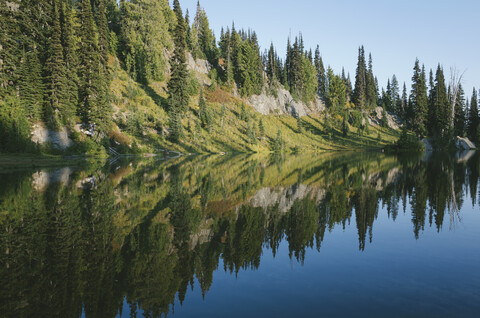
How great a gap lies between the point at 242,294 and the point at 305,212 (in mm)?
7368

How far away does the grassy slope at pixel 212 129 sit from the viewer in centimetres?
5683

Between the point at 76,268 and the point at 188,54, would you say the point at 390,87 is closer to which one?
the point at 188,54

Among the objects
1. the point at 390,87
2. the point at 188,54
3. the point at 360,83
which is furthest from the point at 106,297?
the point at 390,87

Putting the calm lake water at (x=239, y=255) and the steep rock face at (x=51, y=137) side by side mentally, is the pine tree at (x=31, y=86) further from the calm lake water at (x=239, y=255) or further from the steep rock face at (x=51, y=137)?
the calm lake water at (x=239, y=255)

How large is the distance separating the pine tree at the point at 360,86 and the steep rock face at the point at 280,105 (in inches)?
546

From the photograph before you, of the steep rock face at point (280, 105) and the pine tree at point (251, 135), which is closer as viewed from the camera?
the pine tree at point (251, 135)

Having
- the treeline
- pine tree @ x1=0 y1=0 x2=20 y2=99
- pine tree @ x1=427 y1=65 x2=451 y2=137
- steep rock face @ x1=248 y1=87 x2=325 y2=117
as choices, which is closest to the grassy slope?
steep rock face @ x1=248 y1=87 x2=325 y2=117

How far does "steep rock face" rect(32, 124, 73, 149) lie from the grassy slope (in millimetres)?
9286

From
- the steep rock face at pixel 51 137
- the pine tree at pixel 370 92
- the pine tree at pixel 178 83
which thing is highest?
the pine tree at pixel 370 92

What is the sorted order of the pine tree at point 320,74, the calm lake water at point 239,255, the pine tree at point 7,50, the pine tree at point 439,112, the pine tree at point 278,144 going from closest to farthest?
the calm lake water at point 239,255
the pine tree at point 7,50
the pine tree at point 278,144
the pine tree at point 439,112
the pine tree at point 320,74

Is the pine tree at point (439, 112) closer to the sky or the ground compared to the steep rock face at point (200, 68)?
closer to the ground

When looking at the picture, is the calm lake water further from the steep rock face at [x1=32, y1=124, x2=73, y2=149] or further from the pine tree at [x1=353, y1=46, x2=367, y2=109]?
the pine tree at [x1=353, y1=46, x2=367, y2=109]

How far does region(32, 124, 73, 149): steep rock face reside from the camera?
40.6 m

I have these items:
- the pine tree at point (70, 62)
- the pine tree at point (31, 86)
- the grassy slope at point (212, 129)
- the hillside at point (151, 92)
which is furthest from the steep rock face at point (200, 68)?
the pine tree at point (31, 86)
